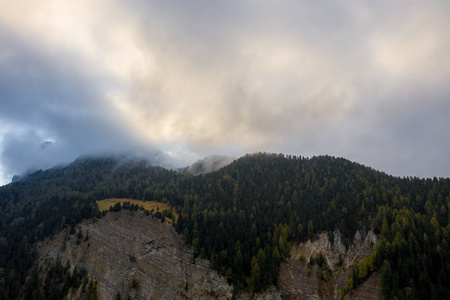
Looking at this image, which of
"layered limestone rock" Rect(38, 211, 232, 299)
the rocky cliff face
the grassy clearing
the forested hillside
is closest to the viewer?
the forested hillside

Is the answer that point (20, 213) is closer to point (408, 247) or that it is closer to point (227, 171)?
point (227, 171)

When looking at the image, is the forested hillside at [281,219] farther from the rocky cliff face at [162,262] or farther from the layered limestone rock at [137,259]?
the layered limestone rock at [137,259]

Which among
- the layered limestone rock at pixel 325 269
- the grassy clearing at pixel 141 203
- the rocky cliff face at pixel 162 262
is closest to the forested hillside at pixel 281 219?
the layered limestone rock at pixel 325 269

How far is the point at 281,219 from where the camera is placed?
3713 inches

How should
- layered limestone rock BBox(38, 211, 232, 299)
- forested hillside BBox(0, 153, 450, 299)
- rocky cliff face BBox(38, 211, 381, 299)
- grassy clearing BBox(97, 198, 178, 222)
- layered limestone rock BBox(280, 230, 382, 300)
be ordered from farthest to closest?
grassy clearing BBox(97, 198, 178, 222) → layered limestone rock BBox(38, 211, 232, 299) → rocky cliff face BBox(38, 211, 381, 299) → layered limestone rock BBox(280, 230, 382, 300) → forested hillside BBox(0, 153, 450, 299)

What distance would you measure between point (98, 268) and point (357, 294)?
272 feet

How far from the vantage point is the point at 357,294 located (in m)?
60.5

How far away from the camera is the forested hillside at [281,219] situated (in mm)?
61969

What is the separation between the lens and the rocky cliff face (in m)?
67.8

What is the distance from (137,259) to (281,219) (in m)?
55.8

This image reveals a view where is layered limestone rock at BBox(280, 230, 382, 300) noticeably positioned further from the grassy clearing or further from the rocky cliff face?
the grassy clearing

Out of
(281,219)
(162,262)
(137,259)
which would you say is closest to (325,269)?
(281,219)

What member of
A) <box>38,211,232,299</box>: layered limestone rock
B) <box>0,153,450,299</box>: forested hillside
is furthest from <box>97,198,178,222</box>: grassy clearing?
<box>38,211,232,299</box>: layered limestone rock

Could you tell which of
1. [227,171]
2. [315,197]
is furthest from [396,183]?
[227,171]
